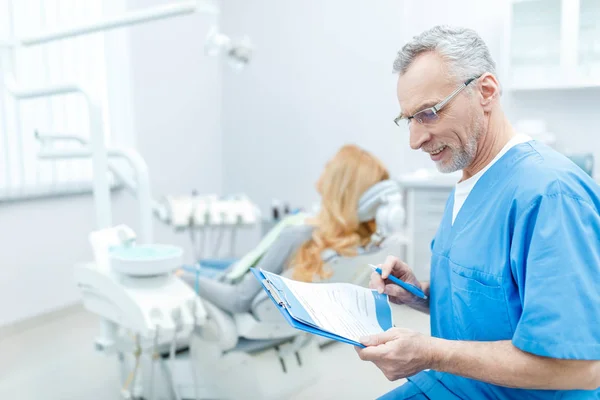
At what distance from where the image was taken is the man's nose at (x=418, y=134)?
102 cm

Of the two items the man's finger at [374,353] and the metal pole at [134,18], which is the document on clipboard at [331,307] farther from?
the metal pole at [134,18]

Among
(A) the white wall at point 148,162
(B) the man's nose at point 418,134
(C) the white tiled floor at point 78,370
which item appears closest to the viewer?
(B) the man's nose at point 418,134

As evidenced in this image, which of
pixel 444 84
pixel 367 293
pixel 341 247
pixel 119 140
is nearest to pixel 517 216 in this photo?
pixel 444 84

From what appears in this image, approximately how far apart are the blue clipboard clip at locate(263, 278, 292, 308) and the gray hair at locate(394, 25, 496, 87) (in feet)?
1.59

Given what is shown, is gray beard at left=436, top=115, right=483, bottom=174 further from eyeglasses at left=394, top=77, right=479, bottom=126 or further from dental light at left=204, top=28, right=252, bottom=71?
dental light at left=204, top=28, right=252, bottom=71

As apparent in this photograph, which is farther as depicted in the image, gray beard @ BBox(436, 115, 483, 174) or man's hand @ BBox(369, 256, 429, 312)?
man's hand @ BBox(369, 256, 429, 312)

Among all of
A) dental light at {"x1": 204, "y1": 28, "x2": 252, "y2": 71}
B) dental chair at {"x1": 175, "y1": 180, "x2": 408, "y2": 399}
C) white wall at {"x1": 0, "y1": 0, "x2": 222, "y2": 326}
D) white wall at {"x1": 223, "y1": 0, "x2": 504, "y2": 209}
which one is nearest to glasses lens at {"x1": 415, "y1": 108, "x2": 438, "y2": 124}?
dental chair at {"x1": 175, "y1": 180, "x2": 408, "y2": 399}

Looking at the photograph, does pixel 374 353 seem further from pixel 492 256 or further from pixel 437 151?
pixel 437 151

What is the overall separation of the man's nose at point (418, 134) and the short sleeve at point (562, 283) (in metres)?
0.25

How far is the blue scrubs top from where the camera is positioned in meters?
0.80

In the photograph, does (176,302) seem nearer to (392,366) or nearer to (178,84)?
(392,366)

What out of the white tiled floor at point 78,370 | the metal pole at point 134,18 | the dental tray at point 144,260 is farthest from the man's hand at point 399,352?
the metal pole at point 134,18

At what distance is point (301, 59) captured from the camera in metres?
4.08

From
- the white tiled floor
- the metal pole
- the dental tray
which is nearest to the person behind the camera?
the dental tray
